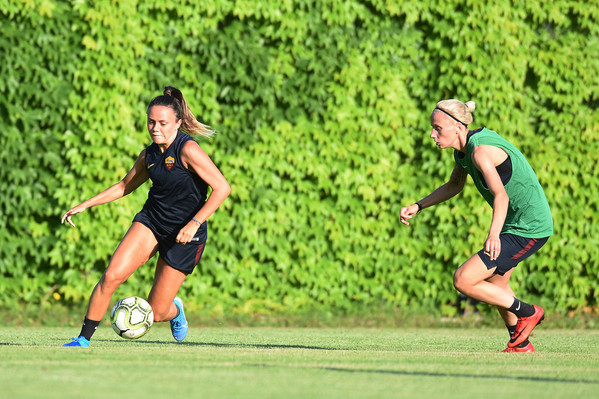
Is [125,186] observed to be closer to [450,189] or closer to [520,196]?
[450,189]

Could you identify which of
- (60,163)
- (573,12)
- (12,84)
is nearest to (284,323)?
(60,163)

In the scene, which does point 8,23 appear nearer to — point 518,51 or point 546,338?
point 518,51

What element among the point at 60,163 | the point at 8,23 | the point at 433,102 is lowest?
the point at 60,163

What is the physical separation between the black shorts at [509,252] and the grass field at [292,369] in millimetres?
627

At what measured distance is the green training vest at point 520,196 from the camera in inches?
247

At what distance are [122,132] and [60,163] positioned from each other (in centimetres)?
74

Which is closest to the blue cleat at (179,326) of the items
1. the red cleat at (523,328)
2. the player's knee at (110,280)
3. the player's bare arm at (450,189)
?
the player's knee at (110,280)

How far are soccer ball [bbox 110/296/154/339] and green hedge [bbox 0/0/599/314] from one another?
3.22 metres

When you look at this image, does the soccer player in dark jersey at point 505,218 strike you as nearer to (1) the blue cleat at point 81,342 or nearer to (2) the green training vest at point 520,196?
(2) the green training vest at point 520,196

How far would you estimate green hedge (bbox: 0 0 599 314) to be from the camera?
31.0 ft

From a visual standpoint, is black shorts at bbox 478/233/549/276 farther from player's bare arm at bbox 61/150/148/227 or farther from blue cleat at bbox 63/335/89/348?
blue cleat at bbox 63/335/89/348

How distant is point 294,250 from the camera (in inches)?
395

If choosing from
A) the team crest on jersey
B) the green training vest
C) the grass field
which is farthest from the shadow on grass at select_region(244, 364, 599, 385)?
the team crest on jersey

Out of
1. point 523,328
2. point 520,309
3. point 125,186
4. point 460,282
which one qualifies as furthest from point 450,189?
point 125,186
